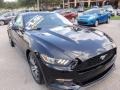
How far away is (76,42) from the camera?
3.78 m

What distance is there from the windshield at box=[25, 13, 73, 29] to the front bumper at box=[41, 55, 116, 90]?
1.91 m

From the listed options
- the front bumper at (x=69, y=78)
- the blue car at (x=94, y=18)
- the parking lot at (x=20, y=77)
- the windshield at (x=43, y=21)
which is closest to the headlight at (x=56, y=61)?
the front bumper at (x=69, y=78)

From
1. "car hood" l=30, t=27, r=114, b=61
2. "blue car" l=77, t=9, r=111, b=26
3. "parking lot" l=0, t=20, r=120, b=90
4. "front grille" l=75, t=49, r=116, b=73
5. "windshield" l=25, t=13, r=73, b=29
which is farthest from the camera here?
"blue car" l=77, t=9, r=111, b=26

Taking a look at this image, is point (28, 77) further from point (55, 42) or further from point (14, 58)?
point (14, 58)

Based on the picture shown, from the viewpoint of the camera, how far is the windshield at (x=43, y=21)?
5229 mm

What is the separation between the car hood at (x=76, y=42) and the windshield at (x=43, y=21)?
2.04ft

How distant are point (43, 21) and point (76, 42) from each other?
1.86 m

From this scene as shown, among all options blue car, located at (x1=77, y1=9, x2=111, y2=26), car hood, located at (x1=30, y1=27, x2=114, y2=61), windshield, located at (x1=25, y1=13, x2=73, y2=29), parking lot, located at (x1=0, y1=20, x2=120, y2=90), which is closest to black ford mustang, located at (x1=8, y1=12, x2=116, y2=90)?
car hood, located at (x1=30, y1=27, x2=114, y2=61)

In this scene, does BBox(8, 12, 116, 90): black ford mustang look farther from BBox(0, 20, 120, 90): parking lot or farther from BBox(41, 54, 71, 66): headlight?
BBox(0, 20, 120, 90): parking lot

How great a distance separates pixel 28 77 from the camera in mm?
4762

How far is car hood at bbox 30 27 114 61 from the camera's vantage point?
3.46 meters

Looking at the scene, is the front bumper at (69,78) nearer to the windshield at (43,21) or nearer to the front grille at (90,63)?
the front grille at (90,63)

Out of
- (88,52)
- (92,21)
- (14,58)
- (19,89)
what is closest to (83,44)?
(88,52)

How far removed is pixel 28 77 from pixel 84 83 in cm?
176
